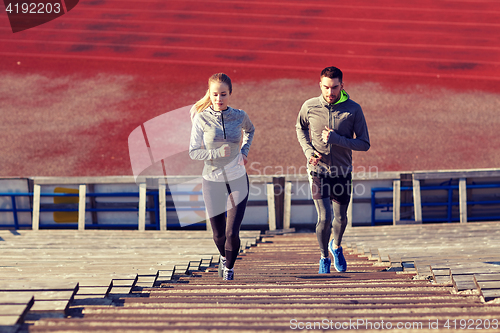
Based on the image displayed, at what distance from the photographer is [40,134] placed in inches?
544

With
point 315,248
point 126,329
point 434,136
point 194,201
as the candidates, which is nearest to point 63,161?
point 194,201

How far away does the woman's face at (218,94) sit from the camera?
431cm

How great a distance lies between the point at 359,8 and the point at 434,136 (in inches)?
395

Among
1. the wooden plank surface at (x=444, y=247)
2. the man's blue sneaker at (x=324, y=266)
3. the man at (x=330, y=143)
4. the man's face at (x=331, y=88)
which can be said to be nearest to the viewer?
the wooden plank surface at (x=444, y=247)

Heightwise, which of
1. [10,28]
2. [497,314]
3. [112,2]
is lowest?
[497,314]

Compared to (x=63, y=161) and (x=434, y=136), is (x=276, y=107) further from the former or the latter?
(x=63, y=161)

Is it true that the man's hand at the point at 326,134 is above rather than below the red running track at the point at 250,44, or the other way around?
below

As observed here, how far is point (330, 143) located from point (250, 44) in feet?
49.9

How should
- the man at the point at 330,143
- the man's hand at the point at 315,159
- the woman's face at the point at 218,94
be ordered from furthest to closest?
1. the man's hand at the point at 315,159
2. the man at the point at 330,143
3. the woman's face at the point at 218,94

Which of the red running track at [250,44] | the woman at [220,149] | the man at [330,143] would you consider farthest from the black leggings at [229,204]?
the red running track at [250,44]

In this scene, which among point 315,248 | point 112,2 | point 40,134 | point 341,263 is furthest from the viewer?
point 112,2

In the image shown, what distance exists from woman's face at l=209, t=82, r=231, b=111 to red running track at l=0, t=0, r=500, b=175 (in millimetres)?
10036

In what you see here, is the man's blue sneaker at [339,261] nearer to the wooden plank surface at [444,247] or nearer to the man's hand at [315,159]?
the wooden plank surface at [444,247]

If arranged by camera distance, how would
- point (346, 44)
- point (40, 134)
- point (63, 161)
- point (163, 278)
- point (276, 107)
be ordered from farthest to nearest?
point (346, 44) < point (276, 107) < point (40, 134) < point (63, 161) < point (163, 278)
